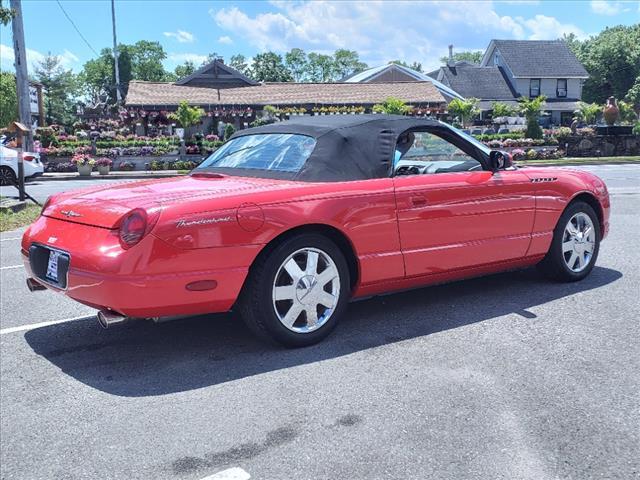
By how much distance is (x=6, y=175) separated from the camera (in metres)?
18.2

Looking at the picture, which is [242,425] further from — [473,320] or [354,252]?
[473,320]

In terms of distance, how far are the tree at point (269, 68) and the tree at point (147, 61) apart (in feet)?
56.6

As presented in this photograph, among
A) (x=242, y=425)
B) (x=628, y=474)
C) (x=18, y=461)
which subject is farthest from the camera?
(x=242, y=425)

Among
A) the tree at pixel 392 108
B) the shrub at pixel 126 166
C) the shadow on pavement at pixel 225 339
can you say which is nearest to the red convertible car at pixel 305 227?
the shadow on pavement at pixel 225 339

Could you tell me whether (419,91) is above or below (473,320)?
above

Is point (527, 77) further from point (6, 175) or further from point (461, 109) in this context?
point (6, 175)

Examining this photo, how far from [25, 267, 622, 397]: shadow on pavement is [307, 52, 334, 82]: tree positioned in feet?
414

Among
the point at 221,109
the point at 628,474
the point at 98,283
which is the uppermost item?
the point at 221,109

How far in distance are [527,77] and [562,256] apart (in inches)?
2247

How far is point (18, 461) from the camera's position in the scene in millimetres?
2939

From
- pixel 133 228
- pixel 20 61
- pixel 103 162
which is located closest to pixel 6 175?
pixel 20 61

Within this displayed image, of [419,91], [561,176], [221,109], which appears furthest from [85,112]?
[561,176]

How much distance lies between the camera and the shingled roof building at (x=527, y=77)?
5866cm

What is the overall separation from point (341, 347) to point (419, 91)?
42.8 metres
